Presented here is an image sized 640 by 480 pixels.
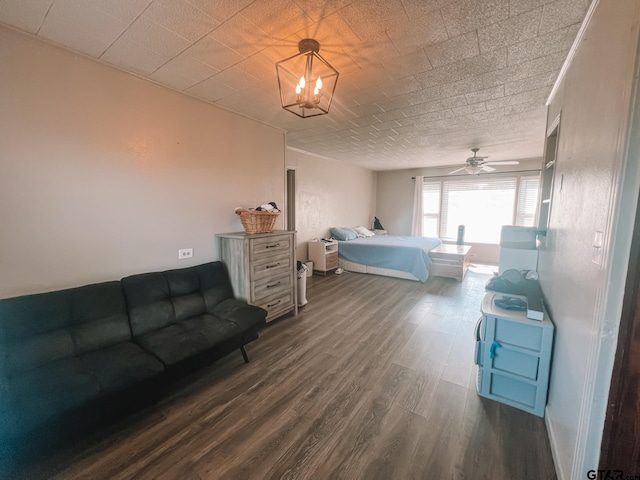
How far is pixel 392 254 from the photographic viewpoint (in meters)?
4.96

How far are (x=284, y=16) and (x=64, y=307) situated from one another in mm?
2364

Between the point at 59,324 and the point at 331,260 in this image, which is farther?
the point at 331,260

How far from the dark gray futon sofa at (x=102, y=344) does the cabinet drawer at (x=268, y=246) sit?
22.5 inches

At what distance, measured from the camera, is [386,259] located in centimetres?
502

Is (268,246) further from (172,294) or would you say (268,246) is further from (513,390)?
(513,390)

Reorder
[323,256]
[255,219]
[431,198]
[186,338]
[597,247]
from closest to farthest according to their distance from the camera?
[597,247] → [186,338] → [255,219] → [323,256] → [431,198]

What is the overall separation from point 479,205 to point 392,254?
3.20 metres

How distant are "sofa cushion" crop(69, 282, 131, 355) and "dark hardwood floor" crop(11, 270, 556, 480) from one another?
0.57m

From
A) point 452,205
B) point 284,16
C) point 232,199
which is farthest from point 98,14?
point 452,205

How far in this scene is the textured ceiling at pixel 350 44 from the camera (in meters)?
1.46

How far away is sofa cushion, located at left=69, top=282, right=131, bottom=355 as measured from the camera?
1.79m

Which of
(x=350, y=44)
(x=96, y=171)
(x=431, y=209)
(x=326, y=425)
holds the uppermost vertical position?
(x=350, y=44)

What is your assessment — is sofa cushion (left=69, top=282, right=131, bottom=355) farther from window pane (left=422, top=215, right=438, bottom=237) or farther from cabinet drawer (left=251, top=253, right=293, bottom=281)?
window pane (left=422, top=215, right=438, bottom=237)

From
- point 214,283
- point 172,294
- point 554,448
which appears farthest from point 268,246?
point 554,448
